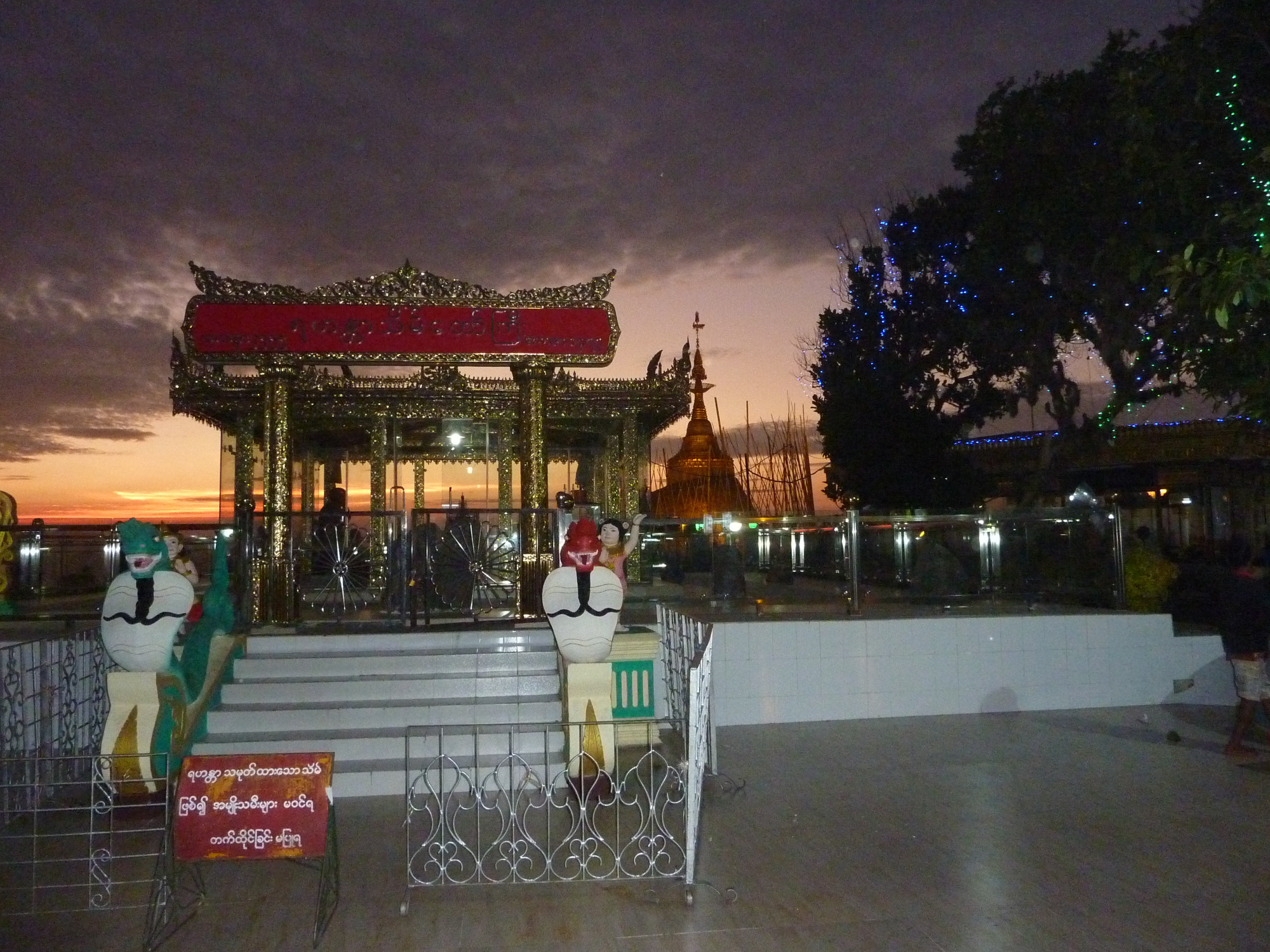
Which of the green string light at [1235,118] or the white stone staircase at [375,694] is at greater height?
the green string light at [1235,118]

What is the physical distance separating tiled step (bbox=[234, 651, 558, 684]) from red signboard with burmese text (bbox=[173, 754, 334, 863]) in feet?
11.2

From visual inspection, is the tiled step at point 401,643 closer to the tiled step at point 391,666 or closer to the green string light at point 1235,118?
the tiled step at point 391,666

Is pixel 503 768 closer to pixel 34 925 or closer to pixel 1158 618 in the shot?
pixel 34 925

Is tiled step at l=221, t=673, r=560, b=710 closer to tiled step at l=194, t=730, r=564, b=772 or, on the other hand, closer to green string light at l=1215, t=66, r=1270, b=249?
tiled step at l=194, t=730, r=564, b=772

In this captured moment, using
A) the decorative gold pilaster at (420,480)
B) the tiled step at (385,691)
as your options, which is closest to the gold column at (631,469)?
the decorative gold pilaster at (420,480)

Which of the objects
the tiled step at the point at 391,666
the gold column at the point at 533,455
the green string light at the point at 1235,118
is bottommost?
the tiled step at the point at 391,666

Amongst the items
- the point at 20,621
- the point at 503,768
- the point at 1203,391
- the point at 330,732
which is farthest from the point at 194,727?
the point at 1203,391

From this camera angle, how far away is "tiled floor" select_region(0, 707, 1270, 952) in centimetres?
444

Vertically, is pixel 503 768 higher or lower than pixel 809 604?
lower

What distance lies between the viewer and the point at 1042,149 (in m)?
15.2

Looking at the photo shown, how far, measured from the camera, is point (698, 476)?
2797 centimetres

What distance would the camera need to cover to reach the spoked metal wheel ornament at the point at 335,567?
10.1m

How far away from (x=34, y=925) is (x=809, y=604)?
309 inches

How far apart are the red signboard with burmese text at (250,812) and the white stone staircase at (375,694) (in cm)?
230
